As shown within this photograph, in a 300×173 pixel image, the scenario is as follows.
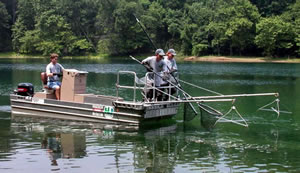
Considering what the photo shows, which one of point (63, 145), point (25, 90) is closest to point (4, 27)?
point (25, 90)

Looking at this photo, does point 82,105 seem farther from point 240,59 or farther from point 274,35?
point 240,59

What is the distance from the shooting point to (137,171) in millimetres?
12430

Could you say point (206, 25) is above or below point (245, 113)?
above

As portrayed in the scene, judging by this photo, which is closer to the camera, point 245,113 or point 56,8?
point 245,113

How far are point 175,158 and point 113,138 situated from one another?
349 centimetres

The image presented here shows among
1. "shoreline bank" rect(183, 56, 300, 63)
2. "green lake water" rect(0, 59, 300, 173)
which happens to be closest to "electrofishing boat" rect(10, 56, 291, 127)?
"green lake water" rect(0, 59, 300, 173)

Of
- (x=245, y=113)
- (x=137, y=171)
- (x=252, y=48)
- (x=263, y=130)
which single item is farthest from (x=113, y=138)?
(x=252, y=48)

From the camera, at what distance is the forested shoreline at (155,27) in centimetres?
9050

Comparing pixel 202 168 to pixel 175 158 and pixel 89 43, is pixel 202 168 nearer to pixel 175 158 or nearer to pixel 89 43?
pixel 175 158

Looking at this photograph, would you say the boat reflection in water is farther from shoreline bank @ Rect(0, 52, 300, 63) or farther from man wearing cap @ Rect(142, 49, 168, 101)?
shoreline bank @ Rect(0, 52, 300, 63)

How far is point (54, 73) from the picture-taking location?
1978 centimetres

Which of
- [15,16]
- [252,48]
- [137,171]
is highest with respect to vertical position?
[15,16]

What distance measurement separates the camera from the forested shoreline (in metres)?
90.5

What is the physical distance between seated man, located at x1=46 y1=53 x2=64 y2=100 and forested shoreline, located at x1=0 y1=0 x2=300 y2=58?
7151cm
